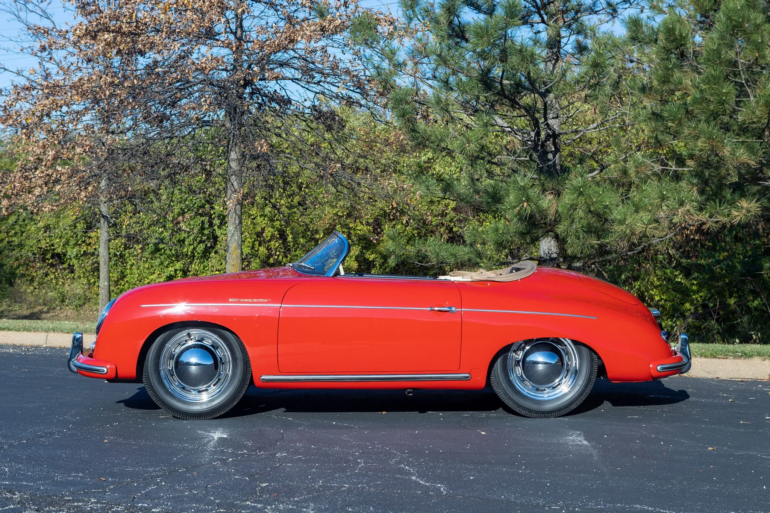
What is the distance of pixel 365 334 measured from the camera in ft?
17.5

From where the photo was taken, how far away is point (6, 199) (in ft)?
34.2

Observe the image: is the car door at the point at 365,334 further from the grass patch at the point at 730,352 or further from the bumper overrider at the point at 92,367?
the grass patch at the point at 730,352

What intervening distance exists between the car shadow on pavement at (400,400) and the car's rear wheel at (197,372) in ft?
0.74

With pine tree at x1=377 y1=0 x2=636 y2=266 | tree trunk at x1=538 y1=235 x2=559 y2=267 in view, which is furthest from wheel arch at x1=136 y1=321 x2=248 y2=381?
tree trunk at x1=538 y1=235 x2=559 y2=267

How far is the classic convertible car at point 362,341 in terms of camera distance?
534 cm

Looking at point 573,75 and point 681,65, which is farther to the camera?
point 573,75

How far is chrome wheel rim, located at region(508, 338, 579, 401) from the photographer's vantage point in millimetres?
5547

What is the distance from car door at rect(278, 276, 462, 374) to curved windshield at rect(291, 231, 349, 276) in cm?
35

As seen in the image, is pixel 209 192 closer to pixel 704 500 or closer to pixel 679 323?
pixel 679 323

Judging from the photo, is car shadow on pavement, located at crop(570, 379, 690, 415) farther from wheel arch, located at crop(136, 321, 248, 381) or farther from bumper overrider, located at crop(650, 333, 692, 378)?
wheel arch, located at crop(136, 321, 248, 381)

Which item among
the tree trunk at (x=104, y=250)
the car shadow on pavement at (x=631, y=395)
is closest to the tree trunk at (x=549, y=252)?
the car shadow on pavement at (x=631, y=395)

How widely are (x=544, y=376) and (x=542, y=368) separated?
0.06 metres

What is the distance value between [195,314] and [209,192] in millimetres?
6874

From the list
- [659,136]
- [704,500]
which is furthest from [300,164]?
[704,500]
